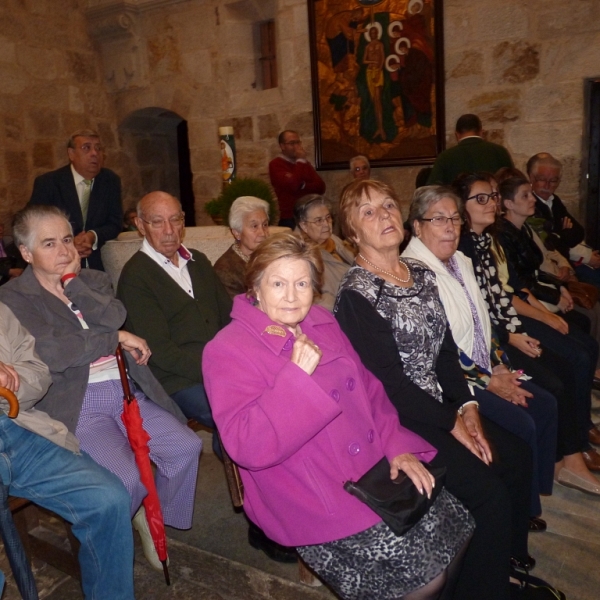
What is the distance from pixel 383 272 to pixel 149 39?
629 centimetres

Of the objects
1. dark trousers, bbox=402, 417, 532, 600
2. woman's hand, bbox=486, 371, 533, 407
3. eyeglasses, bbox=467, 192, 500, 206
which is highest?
eyeglasses, bbox=467, 192, 500, 206

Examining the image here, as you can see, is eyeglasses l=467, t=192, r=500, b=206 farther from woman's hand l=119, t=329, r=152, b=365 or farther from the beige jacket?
the beige jacket

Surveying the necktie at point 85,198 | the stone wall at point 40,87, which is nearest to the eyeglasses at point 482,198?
the necktie at point 85,198

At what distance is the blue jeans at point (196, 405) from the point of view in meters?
2.48

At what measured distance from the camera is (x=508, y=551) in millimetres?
1862

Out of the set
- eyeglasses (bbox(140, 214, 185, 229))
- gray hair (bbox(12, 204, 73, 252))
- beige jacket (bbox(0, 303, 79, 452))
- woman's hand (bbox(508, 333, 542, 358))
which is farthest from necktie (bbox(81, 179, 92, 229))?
woman's hand (bbox(508, 333, 542, 358))

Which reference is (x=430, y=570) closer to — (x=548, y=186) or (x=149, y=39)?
(x=548, y=186)

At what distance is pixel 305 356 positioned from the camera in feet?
5.24

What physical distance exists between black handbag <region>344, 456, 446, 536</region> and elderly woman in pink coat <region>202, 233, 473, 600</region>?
0.11 feet

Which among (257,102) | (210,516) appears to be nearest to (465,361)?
(210,516)

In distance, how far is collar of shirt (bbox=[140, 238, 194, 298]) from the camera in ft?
8.93

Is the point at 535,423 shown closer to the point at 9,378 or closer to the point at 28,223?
the point at 9,378

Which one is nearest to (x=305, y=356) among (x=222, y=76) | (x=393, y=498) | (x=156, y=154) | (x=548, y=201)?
(x=393, y=498)

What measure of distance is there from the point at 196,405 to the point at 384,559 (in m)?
1.15
